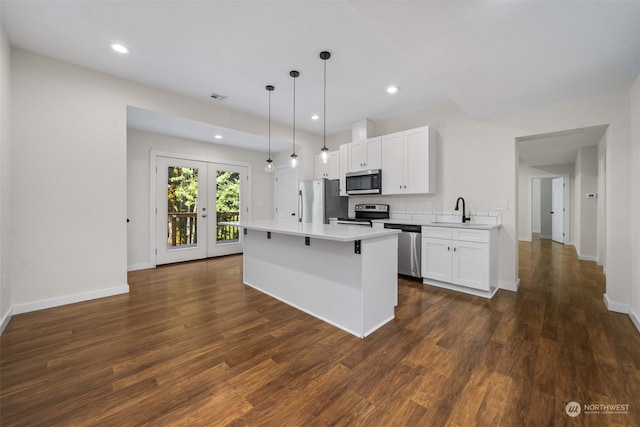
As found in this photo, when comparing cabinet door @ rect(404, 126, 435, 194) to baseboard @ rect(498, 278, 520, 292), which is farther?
cabinet door @ rect(404, 126, 435, 194)

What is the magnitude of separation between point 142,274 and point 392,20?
490 centimetres

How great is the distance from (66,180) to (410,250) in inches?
176

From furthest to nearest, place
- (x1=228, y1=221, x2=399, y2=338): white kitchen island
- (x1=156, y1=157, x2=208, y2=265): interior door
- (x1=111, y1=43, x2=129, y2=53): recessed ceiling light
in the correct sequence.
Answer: (x1=156, y1=157, x2=208, y2=265): interior door
(x1=111, y1=43, x2=129, y2=53): recessed ceiling light
(x1=228, y1=221, x2=399, y2=338): white kitchen island

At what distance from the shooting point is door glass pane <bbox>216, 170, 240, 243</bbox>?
568cm

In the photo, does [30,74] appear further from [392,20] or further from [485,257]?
[485,257]

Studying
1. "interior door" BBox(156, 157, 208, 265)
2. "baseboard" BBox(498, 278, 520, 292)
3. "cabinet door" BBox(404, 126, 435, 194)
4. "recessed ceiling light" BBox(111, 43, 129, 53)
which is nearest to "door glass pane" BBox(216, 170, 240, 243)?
"interior door" BBox(156, 157, 208, 265)

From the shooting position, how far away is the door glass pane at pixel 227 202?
18.6 feet

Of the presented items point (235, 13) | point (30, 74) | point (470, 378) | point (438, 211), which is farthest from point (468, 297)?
point (30, 74)

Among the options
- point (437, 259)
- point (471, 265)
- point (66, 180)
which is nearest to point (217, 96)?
point (66, 180)

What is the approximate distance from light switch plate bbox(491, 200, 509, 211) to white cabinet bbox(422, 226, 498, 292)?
1.17ft

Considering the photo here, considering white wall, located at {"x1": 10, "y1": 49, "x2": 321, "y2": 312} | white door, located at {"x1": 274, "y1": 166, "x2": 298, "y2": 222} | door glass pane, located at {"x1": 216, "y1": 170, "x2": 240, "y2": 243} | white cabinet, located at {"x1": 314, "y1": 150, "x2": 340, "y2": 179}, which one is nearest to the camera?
white wall, located at {"x1": 10, "y1": 49, "x2": 321, "y2": 312}

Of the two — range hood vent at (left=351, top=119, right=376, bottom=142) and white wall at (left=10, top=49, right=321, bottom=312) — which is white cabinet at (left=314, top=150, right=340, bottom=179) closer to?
range hood vent at (left=351, top=119, right=376, bottom=142)

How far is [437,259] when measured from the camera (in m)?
3.54

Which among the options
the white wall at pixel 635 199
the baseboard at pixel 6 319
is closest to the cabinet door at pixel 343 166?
the white wall at pixel 635 199
